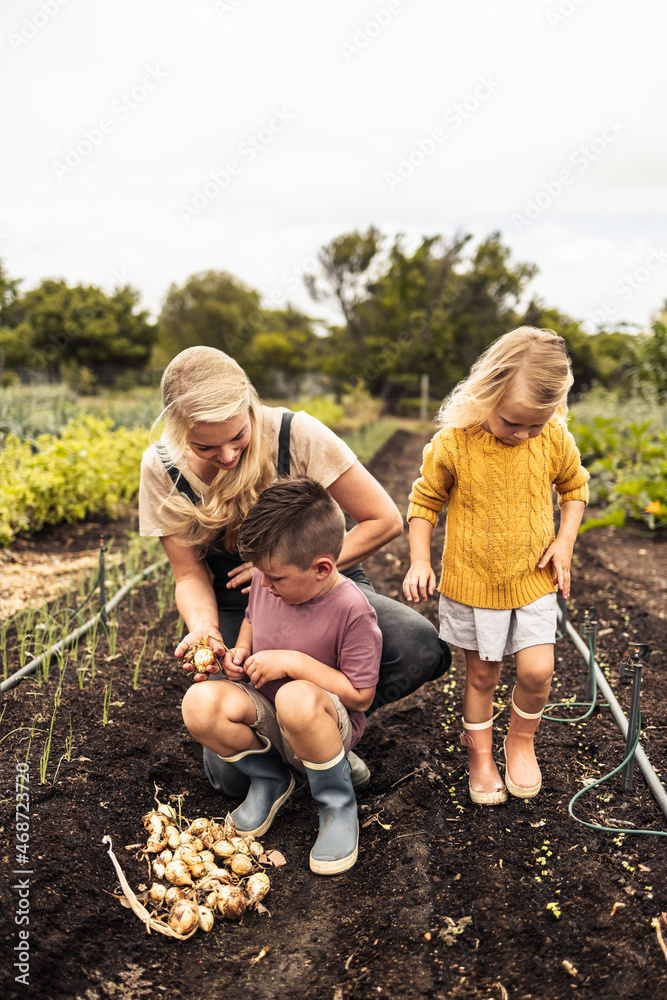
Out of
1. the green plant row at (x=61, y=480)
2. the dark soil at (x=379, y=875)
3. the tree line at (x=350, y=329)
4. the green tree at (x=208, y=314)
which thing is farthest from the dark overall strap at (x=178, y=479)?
the green tree at (x=208, y=314)

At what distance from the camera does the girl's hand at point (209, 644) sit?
5.36 ft

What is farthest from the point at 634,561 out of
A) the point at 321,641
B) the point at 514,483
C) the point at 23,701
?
the point at 23,701

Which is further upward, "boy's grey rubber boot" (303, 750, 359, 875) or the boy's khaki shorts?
the boy's khaki shorts

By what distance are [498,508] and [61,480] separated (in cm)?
350

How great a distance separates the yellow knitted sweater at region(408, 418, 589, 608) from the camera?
174cm

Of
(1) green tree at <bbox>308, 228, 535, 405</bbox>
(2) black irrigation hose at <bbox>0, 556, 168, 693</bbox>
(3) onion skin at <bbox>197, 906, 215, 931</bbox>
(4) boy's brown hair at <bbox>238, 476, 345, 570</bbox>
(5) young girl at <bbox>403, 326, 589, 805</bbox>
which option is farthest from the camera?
(1) green tree at <bbox>308, 228, 535, 405</bbox>

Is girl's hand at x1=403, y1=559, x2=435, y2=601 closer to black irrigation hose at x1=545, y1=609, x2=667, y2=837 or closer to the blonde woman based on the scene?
the blonde woman

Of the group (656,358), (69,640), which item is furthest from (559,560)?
(656,358)

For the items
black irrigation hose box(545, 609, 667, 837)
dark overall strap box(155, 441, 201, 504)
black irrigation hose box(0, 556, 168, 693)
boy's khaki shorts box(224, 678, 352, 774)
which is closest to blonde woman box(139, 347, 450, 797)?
dark overall strap box(155, 441, 201, 504)

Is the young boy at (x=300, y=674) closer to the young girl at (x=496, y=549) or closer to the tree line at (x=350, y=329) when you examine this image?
the young girl at (x=496, y=549)

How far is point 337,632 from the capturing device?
162 cm

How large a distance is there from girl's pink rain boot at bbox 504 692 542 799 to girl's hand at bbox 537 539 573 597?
0.35 metres

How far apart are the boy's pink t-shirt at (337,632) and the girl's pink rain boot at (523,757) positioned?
1.52ft

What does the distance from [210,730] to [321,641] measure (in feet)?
1.08
